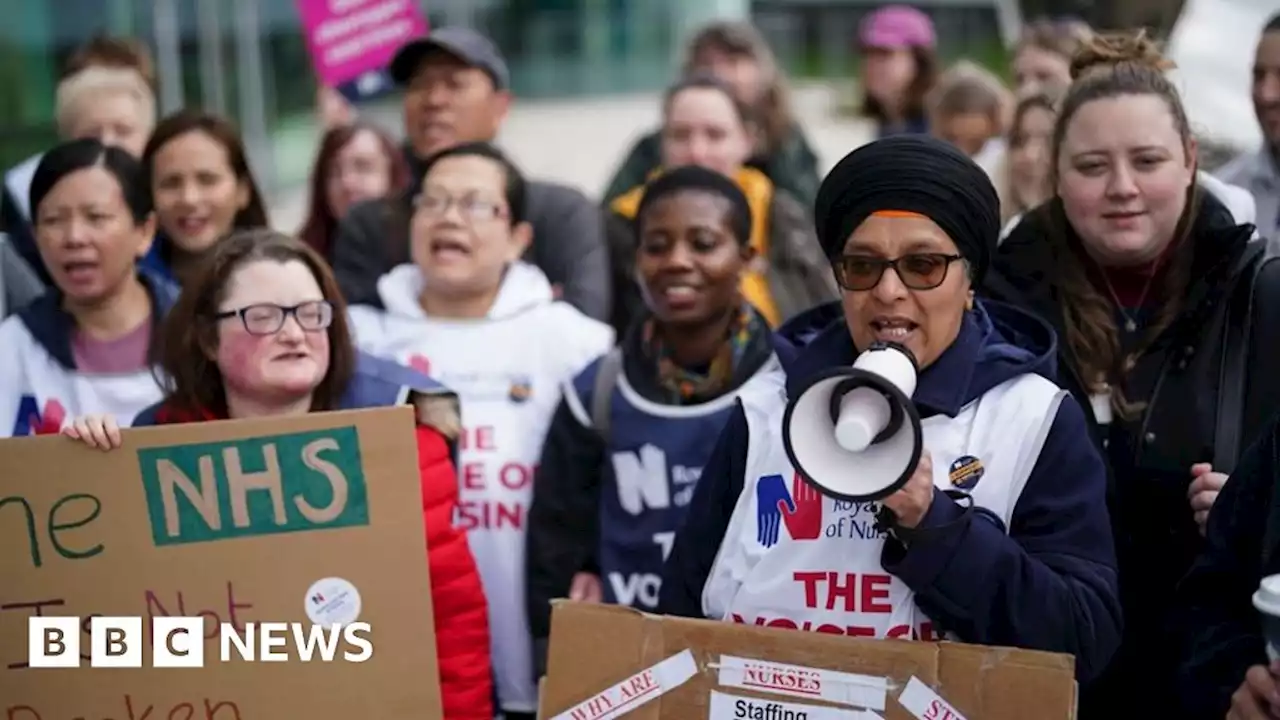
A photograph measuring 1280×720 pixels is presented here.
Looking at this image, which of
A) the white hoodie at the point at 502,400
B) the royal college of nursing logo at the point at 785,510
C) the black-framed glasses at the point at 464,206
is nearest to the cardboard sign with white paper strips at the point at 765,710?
the royal college of nursing logo at the point at 785,510

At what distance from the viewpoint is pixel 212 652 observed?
3.09m

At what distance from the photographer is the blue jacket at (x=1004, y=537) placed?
2482 mm

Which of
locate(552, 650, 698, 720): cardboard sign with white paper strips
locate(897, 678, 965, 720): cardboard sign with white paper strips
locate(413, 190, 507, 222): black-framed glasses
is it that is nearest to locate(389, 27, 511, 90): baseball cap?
locate(413, 190, 507, 222): black-framed glasses

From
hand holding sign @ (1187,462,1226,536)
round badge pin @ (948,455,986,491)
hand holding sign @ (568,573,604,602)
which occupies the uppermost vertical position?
round badge pin @ (948,455,986,491)

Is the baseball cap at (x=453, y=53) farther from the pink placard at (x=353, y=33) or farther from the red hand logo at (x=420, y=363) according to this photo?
the red hand logo at (x=420, y=363)

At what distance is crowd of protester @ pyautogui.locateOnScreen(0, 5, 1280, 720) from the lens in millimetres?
2627

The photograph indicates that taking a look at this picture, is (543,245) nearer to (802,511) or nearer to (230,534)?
(230,534)

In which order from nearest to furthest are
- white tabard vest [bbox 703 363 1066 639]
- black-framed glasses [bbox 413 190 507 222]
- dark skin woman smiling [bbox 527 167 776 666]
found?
1. white tabard vest [bbox 703 363 1066 639]
2. dark skin woman smiling [bbox 527 167 776 666]
3. black-framed glasses [bbox 413 190 507 222]

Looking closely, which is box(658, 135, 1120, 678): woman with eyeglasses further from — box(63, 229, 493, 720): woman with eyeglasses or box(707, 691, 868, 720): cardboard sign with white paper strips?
box(63, 229, 493, 720): woman with eyeglasses

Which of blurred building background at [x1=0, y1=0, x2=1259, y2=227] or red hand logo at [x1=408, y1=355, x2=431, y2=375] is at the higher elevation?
blurred building background at [x1=0, y1=0, x2=1259, y2=227]

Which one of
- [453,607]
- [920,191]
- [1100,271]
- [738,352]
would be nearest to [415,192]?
[738,352]

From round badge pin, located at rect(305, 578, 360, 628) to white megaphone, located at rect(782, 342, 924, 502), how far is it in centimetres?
114

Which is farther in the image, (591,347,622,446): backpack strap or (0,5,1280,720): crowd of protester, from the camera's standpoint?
(591,347,622,446): backpack strap

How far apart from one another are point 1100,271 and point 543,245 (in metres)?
2.16
